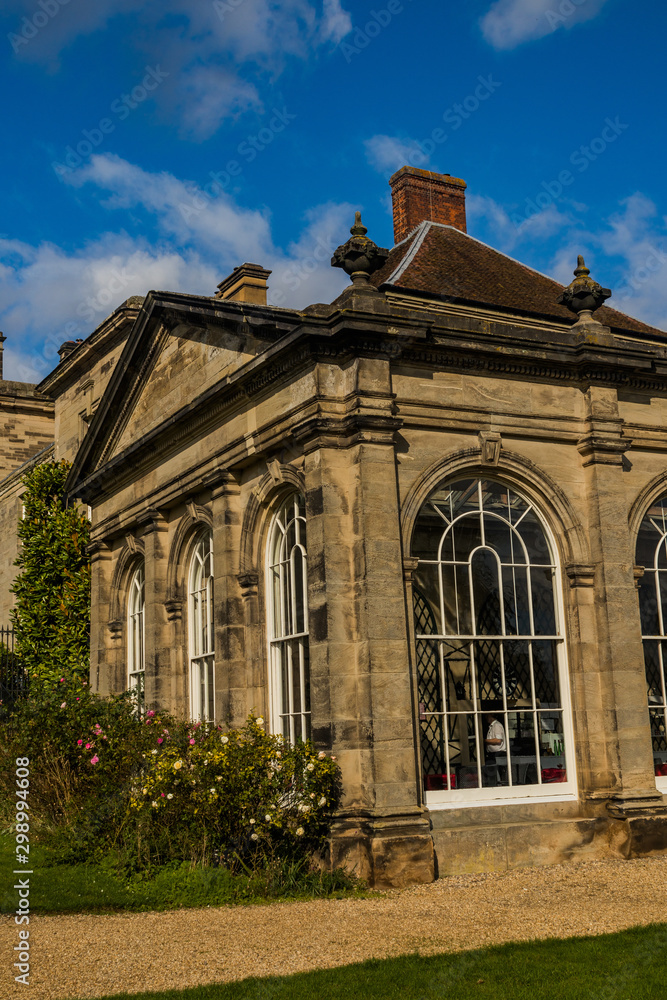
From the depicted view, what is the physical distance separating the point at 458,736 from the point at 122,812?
3567 mm

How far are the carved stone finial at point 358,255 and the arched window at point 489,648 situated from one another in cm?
240

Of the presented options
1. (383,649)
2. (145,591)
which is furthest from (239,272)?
(383,649)

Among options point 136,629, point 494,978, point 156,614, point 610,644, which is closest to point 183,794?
point 494,978

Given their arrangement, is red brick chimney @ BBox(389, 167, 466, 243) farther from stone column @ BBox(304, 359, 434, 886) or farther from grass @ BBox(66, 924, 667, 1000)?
grass @ BBox(66, 924, 667, 1000)

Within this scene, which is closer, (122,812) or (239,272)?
(122,812)

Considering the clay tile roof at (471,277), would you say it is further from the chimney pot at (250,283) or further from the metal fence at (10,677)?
the metal fence at (10,677)

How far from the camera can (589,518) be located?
11.1m

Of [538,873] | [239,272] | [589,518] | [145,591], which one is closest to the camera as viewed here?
[538,873]

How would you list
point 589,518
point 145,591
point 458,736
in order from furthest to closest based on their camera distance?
point 145,591, point 589,518, point 458,736

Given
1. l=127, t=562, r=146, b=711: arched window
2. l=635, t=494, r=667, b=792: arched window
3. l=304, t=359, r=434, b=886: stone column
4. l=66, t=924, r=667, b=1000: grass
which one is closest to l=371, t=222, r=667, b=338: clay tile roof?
l=635, t=494, r=667, b=792: arched window

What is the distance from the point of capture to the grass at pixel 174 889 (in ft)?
27.8

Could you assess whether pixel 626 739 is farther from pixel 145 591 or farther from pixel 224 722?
pixel 145 591

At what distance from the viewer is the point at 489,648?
10625 millimetres

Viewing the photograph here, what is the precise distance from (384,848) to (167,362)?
313 inches
